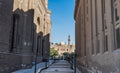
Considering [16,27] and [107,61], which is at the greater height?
[16,27]

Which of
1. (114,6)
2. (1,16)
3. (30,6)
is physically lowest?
(114,6)

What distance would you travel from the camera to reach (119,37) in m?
5.98

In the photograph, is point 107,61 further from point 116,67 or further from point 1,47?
point 1,47

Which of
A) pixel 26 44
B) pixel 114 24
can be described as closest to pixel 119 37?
pixel 114 24

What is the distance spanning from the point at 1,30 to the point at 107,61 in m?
9.59

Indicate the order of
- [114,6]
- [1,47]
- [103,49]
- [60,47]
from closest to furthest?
[114,6] < [103,49] < [1,47] < [60,47]

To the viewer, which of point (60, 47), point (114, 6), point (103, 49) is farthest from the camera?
point (60, 47)

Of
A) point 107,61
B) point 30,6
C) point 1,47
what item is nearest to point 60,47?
point 30,6

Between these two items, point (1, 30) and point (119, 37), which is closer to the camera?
point (119, 37)

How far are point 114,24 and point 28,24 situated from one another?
1630 cm

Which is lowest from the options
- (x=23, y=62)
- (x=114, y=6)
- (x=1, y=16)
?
(x=23, y=62)

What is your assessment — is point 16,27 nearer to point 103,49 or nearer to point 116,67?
point 103,49

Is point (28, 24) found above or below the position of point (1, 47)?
above

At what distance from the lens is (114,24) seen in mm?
6543
